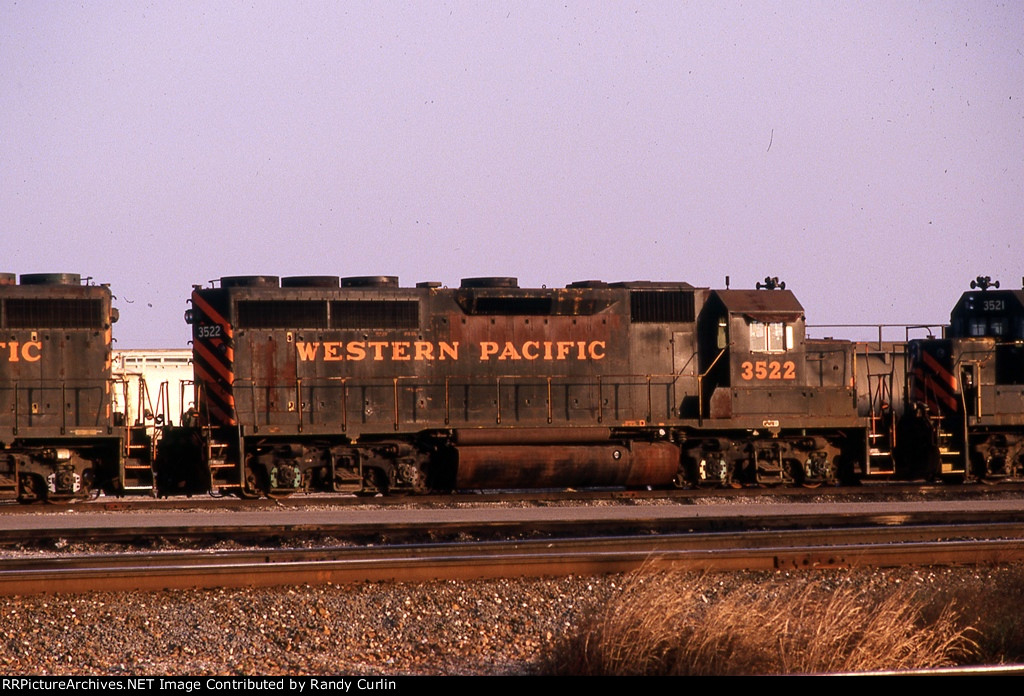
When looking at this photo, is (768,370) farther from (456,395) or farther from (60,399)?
(60,399)

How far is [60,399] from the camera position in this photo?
16031mm

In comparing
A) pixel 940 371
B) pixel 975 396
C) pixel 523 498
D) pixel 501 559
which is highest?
pixel 940 371

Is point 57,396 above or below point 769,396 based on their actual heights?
above

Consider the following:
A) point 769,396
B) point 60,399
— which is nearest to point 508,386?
point 769,396

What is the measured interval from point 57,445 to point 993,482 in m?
15.2

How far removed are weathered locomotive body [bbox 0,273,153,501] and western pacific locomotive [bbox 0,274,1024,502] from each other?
3 cm

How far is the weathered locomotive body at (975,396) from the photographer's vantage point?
1903cm

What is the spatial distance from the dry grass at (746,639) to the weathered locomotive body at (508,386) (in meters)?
9.47

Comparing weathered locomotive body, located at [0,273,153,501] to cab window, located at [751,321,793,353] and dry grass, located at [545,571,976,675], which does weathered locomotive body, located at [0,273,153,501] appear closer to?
cab window, located at [751,321,793,353]

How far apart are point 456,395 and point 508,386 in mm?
841

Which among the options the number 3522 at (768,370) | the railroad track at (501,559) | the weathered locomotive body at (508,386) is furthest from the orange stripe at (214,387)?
the number 3522 at (768,370)

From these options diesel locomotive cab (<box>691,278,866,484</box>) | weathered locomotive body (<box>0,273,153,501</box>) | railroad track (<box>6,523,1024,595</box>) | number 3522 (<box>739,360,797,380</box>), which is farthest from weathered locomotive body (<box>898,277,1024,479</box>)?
weathered locomotive body (<box>0,273,153,501</box>)

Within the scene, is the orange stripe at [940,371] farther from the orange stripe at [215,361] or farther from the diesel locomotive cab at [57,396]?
the diesel locomotive cab at [57,396]

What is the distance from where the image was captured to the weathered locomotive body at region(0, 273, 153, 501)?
52.1 feet
